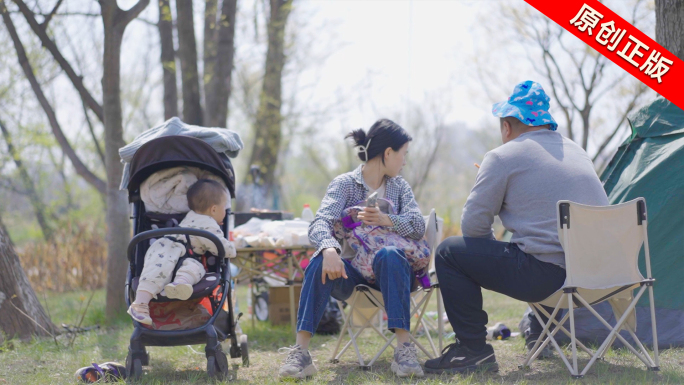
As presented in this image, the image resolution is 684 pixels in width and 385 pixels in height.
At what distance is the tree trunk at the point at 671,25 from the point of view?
4.01 meters

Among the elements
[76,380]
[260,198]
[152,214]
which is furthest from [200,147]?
[260,198]

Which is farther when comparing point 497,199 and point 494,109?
point 494,109

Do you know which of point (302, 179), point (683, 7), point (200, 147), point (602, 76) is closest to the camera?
point (200, 147)

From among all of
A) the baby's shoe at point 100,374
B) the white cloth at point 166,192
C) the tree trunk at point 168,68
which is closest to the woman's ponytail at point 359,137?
the white cloth at point 166,192

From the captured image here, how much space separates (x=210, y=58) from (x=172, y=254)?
5.74 metres

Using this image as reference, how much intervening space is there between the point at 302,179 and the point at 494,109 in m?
30.4

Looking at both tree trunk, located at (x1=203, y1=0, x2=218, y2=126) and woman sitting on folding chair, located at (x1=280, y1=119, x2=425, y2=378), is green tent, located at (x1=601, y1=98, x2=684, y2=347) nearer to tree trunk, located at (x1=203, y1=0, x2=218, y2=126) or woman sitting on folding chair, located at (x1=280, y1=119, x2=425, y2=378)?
woman sitting on folding chair, located at (x1=280, y1=119, x2=425, y2=378)

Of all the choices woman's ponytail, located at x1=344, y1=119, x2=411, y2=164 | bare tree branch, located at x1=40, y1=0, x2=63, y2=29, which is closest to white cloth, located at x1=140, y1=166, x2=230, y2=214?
woman's ponytail, located at x1=344, y1=119, x2=411, y2=164

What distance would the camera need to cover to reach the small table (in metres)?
4.62

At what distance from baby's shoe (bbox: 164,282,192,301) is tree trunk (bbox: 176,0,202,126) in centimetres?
446

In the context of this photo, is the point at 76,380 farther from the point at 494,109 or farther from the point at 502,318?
the point at 502,318

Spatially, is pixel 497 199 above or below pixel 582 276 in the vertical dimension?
above

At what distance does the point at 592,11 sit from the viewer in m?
5.29

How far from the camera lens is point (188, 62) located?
7031mm
